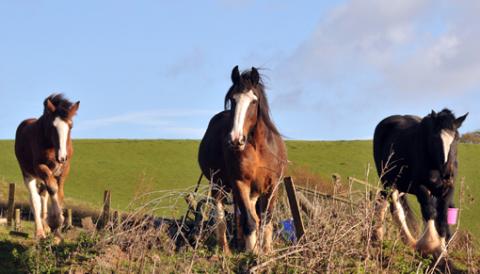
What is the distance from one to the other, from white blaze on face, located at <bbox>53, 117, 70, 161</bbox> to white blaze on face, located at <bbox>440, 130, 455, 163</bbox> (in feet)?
18.2

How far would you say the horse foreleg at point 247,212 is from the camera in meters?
9.89

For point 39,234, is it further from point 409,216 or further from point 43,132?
point 409,216

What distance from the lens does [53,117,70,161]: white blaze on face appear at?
12.3 metres

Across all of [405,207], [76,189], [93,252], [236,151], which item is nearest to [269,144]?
[236,151]

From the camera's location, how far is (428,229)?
11.2 meters

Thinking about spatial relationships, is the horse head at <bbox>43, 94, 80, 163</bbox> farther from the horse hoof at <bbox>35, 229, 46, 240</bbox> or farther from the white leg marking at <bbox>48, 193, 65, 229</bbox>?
the horse hoof at <bbox>35, 229, 46, 240</bbox>

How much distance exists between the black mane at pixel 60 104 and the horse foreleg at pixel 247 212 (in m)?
3.65

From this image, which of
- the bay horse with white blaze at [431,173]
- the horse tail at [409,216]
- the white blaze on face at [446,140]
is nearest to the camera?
the bay horse with white blaze at [431,173]

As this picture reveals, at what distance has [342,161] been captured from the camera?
4250 cm

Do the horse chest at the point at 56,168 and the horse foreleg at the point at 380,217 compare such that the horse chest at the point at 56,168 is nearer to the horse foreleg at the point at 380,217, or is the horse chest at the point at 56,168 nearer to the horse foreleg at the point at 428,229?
the horse foreleg at the point at 428,229

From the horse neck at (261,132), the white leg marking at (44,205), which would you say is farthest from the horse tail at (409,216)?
the white leg marking at (44,205)

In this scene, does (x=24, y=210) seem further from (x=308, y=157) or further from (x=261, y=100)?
(x=308, y=157)

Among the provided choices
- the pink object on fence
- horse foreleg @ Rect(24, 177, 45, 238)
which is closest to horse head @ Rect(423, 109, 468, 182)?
the pink object on fence

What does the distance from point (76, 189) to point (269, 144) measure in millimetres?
25871
